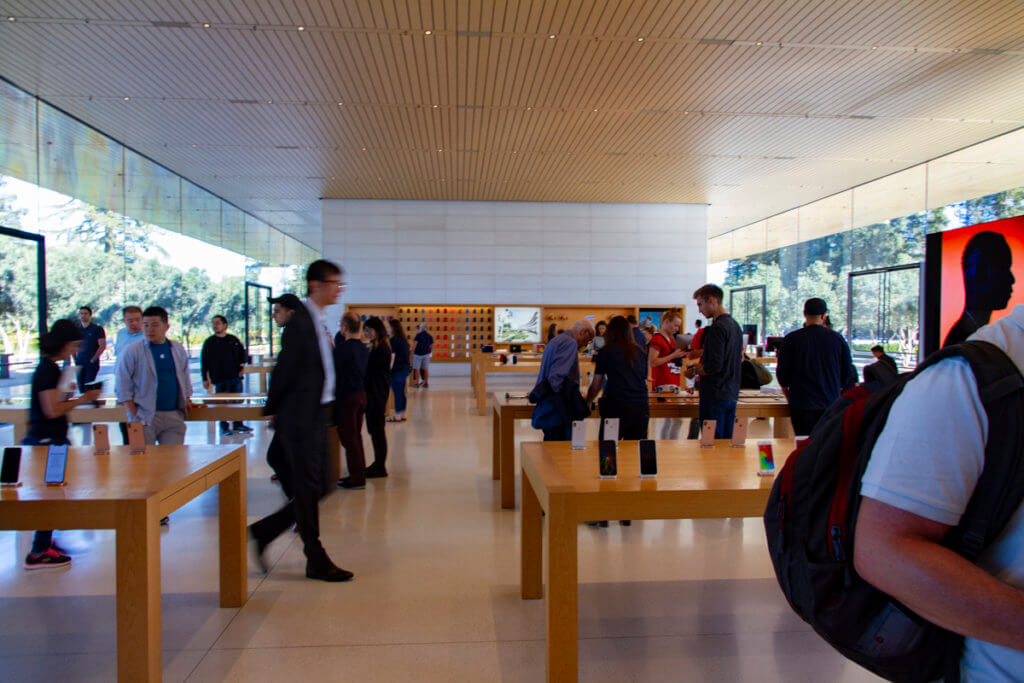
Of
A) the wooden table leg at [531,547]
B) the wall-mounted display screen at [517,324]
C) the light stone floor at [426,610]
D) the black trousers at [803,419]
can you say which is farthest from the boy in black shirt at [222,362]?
the wall-mounted display screen at [517,324]

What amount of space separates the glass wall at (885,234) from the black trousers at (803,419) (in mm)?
6976

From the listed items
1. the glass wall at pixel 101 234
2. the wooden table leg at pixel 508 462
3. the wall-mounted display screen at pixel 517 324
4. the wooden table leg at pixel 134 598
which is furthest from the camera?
the wall-mounted display screen at pixel 517 324

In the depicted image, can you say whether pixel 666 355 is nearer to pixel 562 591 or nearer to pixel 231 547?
pixel 562 591

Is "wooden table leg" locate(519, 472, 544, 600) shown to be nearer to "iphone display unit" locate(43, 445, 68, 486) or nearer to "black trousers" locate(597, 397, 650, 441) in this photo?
"black trousers" locate(597, 397, 650, 441)

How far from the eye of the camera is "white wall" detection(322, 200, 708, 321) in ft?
53.6

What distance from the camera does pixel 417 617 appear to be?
121 inches

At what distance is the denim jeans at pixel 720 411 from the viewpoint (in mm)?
5020

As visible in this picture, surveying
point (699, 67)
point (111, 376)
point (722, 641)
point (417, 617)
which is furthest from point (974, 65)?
point (111, 376)

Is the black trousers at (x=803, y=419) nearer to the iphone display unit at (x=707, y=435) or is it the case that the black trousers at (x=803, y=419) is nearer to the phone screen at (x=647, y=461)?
the iphone display unit at (x=707, y=435)

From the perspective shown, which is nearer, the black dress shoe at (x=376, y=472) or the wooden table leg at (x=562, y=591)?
the wooden table leg at (x=562, y=591)

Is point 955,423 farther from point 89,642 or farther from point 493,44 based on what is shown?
point 493,44

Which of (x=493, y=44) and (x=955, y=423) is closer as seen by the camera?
(x=955, y=423)

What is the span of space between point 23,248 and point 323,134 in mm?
4853

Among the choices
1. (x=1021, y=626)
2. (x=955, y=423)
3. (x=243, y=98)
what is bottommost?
(x=1021, y=626)
